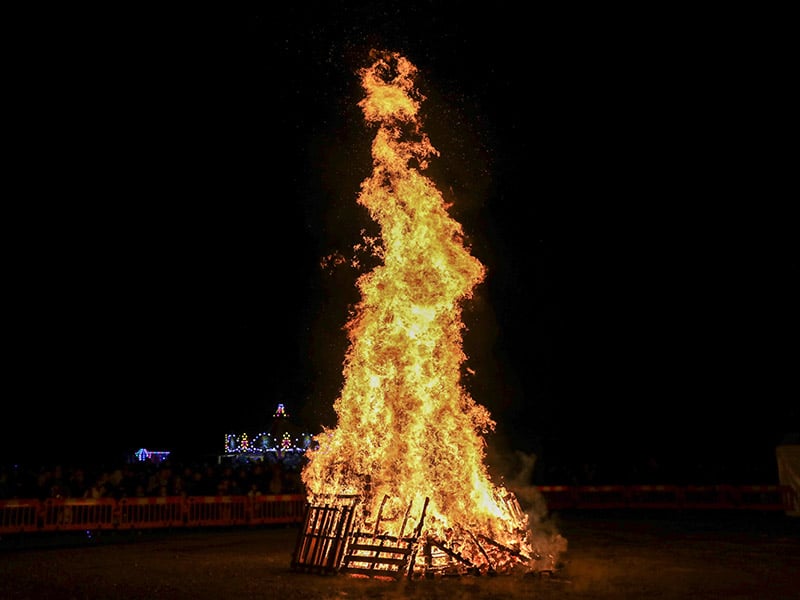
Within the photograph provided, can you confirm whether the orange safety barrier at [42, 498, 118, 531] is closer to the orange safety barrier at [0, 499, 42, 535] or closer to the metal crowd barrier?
the metal crowd barrier

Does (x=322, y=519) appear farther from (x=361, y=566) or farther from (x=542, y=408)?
(x=542, y=408)

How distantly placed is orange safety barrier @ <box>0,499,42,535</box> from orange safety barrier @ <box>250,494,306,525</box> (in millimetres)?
4892

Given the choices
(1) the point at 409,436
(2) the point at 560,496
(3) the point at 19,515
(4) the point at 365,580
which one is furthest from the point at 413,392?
(2) the point at 560,496

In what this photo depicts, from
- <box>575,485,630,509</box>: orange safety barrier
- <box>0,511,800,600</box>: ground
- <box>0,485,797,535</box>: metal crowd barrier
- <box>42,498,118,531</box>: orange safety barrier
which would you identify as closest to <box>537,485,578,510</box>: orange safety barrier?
<box>0,485,797,535</box>: metal crowd barrier

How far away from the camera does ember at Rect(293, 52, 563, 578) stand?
41.7 ft

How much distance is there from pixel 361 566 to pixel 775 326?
86.6 feet

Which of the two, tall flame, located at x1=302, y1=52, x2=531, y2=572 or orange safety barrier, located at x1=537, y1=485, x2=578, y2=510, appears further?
orange safety barrier, located at x1=537, y1=485, x2=578, y2=510

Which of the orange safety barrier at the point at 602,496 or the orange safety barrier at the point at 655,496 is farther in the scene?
the orange safety barrier at the point at 602,496

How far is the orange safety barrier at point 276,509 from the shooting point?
21281mm

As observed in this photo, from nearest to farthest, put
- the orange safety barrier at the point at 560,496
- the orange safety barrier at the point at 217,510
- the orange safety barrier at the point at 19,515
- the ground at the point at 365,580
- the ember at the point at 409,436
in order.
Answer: the ground at the point at 365,580 < the ember at the point at 409,436 < the orange safety barrier at the point at 19,515 < the orange safety barrier at the point at 217,510 < the orange safety barrier at the point at 560,496

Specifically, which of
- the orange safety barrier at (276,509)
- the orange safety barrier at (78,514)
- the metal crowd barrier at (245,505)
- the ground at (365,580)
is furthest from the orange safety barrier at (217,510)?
the orange safety barrier at (78,514)

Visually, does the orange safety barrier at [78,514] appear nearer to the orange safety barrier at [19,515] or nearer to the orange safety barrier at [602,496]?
the orange safety barrier at [19,515]

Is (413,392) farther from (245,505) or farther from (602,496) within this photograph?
(602,496)

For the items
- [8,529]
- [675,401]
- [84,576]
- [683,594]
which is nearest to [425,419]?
[683,594]
